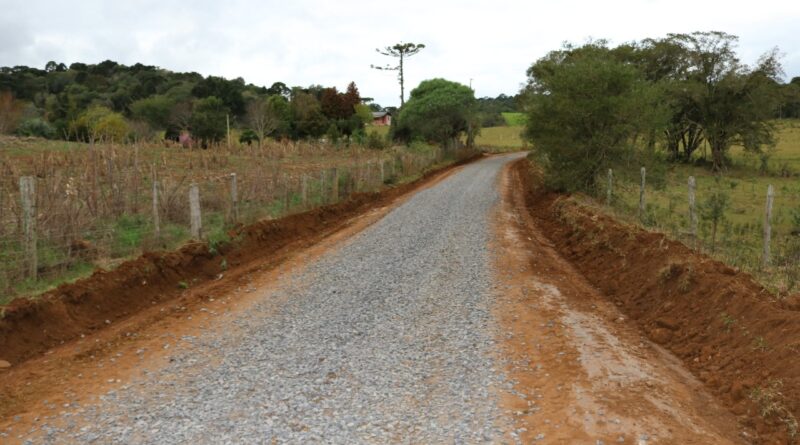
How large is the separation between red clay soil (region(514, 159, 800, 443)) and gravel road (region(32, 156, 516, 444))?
2.05 meters

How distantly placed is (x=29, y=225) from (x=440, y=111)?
1782 inches

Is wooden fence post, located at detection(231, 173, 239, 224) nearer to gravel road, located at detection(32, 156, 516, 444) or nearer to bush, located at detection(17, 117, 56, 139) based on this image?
gravel road, located at detection(32, 156, 516, 444)

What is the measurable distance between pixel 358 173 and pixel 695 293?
51.9 feet

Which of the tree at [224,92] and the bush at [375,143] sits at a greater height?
the tree at [224,92]

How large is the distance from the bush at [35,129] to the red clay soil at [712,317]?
45.3m

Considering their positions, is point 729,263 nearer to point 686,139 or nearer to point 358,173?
point 358,173

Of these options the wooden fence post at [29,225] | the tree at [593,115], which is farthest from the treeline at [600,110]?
the wooden fence post at [29,225]

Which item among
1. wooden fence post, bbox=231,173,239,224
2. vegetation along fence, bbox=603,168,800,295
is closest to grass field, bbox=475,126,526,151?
vegetation along fence, bbox=603,168,800,295

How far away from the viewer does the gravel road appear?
461 centimetres

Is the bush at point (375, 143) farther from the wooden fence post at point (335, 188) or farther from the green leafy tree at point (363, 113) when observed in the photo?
the wooden fence post at point (335, 188)

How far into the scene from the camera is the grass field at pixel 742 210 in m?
9.49

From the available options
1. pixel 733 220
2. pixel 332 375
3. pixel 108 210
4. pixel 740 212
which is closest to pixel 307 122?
pixel 740 212

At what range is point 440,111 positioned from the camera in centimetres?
5147

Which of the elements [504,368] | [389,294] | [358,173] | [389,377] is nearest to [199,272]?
[389,294]
